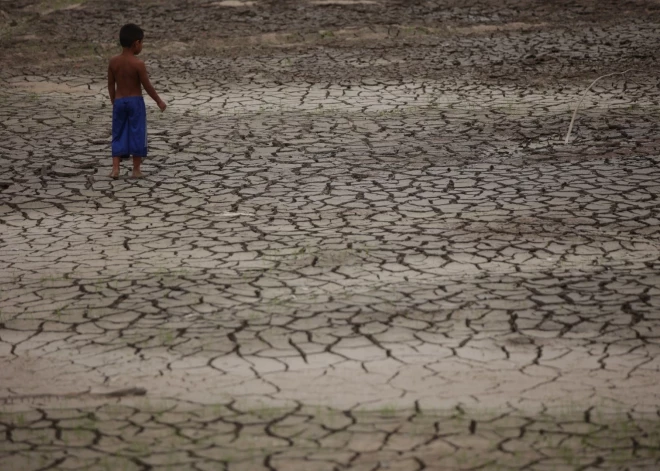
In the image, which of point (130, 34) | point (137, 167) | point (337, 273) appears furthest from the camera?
point (137, 167)

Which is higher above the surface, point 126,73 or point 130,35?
point 130,35

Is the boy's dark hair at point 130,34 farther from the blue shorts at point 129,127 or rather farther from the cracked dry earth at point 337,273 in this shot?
the cracked dry earth at point 337,273

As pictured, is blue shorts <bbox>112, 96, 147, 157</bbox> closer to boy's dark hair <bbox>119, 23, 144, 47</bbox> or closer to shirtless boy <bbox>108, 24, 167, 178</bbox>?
shirtless boy <bbox>108, 24, 167, 178</bbox>

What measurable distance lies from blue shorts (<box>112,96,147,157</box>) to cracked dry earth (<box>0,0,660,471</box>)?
260mm

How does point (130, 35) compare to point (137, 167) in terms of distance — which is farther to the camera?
point (137, 167)

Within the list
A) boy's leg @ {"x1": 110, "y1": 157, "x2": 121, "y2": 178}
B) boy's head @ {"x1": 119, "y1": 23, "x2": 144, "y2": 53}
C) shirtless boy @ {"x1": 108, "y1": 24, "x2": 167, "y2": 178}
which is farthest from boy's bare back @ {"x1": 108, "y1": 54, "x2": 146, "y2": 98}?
boy's leg @ {"x1": 110, "y1": 157, "x2": 121, "y2": 178}

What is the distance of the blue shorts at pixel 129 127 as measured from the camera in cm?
800

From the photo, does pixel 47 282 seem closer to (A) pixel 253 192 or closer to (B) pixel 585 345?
(A) pixel 253 192

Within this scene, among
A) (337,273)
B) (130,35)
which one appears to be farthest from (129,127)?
(337,273)

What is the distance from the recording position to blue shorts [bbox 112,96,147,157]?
7996mm

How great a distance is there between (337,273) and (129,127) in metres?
2.83

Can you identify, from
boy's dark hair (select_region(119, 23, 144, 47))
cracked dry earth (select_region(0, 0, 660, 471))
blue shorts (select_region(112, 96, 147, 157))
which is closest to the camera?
cracked dry earth (select_region(0, 0, 660, 471))

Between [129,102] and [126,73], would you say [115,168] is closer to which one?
[129,102]

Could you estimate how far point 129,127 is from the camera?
316 inches
